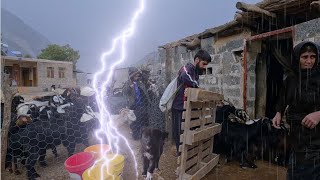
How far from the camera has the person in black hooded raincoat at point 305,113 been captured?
7.46ft

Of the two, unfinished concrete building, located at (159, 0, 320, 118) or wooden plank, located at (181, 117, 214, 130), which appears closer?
wooden plank, located at (181, 117, 214, 130)

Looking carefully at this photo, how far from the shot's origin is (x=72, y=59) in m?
34.4

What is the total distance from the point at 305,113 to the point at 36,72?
27584 mm

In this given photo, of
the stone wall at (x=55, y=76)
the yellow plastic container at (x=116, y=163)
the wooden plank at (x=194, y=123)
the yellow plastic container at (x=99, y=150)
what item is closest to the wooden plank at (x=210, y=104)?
the wooden plank at (x=194, y=123)

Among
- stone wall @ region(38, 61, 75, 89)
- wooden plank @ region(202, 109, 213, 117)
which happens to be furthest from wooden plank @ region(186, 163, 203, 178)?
stone wall @ region(38, 61, 75, 89)

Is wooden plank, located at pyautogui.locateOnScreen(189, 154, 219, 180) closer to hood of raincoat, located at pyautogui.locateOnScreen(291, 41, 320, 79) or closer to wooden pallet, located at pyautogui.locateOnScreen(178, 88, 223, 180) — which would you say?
wooden pallet, located at pyautogui.locateOnScreen(178, 88, 223, 180)

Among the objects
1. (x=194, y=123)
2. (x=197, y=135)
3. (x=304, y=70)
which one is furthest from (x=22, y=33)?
(x=304, y=70)

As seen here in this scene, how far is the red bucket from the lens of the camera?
11.4 ft

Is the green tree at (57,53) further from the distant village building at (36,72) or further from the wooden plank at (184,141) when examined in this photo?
the wooden plank at (184,141)

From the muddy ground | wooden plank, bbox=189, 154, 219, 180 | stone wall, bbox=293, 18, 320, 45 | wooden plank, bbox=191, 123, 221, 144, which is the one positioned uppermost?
stone wall, bbox=293, 18, 320, 45

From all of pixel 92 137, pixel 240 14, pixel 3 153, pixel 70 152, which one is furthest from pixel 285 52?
pixel 3 153

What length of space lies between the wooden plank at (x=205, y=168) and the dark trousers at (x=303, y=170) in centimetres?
138

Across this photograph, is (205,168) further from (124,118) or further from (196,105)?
(124,118)

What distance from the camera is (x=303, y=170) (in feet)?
7.63
